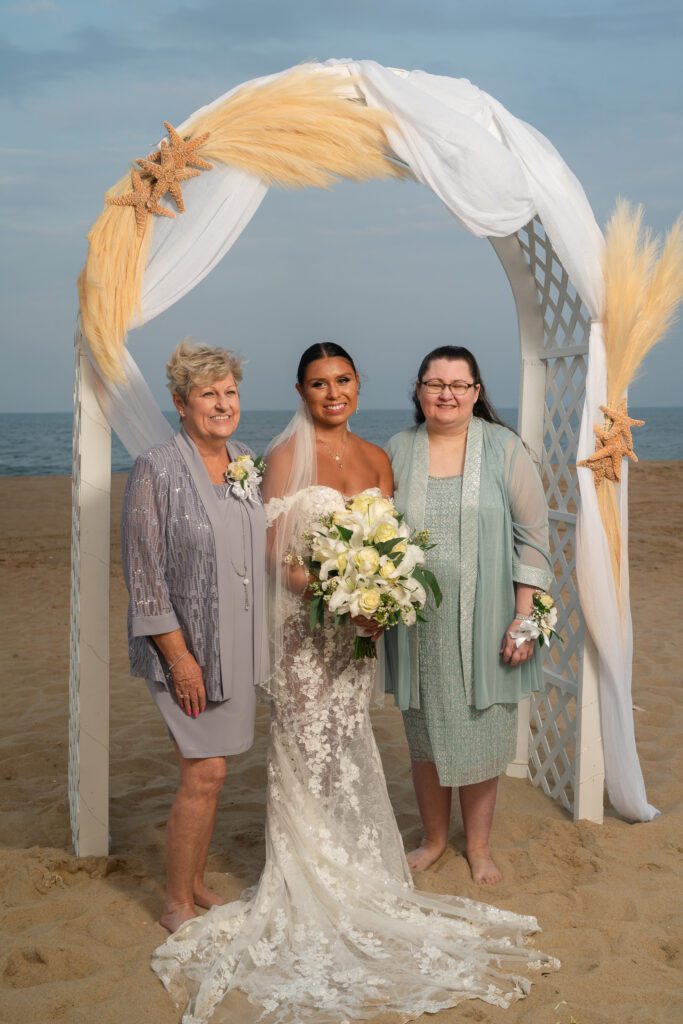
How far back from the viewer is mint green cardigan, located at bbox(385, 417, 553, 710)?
3.61 metres

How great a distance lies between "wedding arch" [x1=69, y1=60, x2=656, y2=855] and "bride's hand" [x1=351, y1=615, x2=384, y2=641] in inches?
40.3

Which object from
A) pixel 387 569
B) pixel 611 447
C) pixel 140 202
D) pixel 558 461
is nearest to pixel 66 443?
pixel 558 461

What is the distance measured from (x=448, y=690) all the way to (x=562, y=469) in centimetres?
136

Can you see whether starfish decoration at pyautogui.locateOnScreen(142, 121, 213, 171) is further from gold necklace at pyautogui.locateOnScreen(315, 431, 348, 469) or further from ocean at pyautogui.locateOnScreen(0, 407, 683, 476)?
ocean at pyautogui.locateOnScreen(0, 407, 683, 476)

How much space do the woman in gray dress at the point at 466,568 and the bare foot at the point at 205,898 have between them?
0.94 metres

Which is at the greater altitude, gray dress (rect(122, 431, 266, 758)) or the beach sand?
gray dress (rect(122, 431, 266, 758))

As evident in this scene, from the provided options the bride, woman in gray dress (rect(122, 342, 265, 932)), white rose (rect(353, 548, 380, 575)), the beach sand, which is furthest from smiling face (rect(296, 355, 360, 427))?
the beach sand

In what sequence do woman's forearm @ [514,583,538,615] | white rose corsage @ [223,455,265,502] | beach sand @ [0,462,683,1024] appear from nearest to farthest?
beach sand @ [0,462,683,1024], white rose corsage @ [223,455,265,502], woman's forearm @ [514,583,538,615]

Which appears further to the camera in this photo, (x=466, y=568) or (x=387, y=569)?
(x=466, y=568)

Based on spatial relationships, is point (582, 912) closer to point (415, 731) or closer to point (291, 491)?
point (415, 731)

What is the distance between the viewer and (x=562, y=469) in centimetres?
449

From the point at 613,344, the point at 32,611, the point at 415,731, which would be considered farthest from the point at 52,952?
the point at 32,611

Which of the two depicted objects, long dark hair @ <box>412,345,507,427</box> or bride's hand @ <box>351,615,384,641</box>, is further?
long dark hair @ <box>412,345,507,427</box>

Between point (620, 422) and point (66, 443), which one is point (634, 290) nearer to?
point (620, 422)
